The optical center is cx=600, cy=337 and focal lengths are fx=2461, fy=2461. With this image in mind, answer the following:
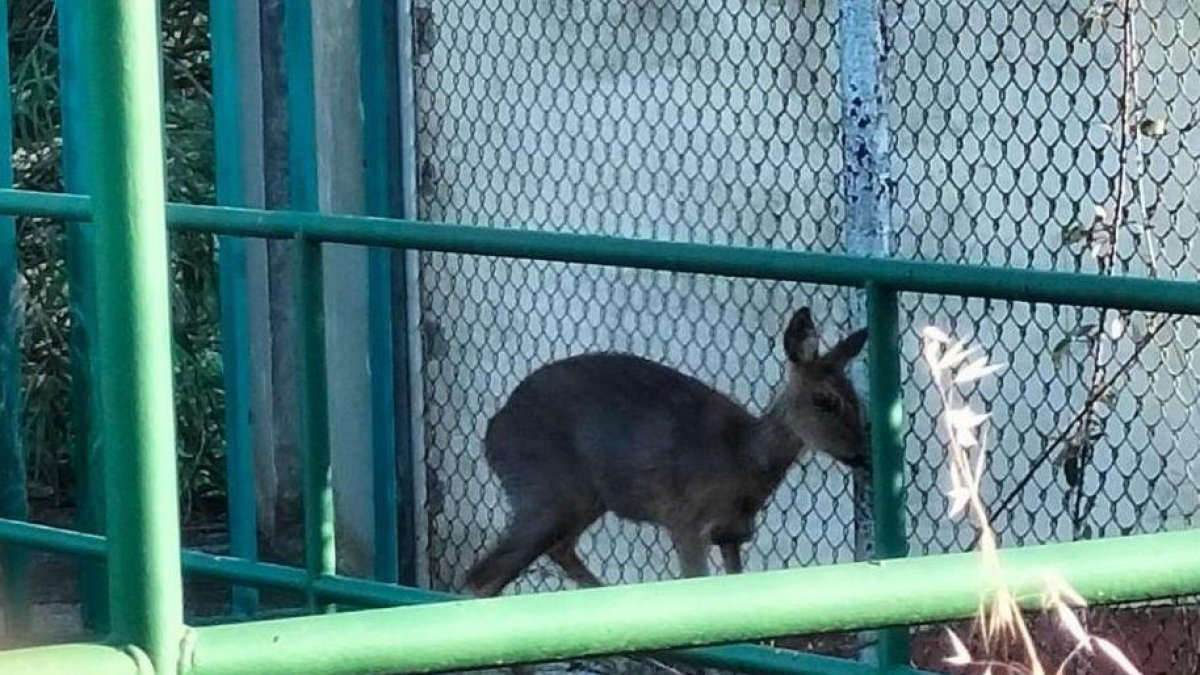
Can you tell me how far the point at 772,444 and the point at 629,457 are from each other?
44 cm

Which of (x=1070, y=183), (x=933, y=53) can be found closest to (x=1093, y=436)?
(x=1070, y=183)

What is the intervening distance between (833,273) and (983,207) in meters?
3.08

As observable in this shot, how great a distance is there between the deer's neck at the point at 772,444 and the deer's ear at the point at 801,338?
1.13 feet

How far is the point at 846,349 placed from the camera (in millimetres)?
6742

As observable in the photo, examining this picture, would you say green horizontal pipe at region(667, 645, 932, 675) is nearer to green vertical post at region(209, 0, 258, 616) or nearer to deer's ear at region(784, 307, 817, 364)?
deer's ear at region(784, 307, 817, 364)

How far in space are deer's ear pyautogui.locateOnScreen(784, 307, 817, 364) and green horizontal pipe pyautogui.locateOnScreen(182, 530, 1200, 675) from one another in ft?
15.3

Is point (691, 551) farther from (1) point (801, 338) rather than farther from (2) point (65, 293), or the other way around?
(2) point (65, 293)

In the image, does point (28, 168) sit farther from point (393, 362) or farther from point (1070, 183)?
point (1070, 183)

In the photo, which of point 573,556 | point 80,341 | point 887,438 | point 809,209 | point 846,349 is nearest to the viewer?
point 887,438

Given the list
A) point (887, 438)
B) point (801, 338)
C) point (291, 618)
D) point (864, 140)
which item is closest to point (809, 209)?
point (801, 338)

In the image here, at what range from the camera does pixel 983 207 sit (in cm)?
701

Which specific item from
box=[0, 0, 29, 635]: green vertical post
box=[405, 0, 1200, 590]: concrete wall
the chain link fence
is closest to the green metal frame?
the chain link fence

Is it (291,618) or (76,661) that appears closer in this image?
(76,661)

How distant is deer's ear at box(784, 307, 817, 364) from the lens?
667cm
